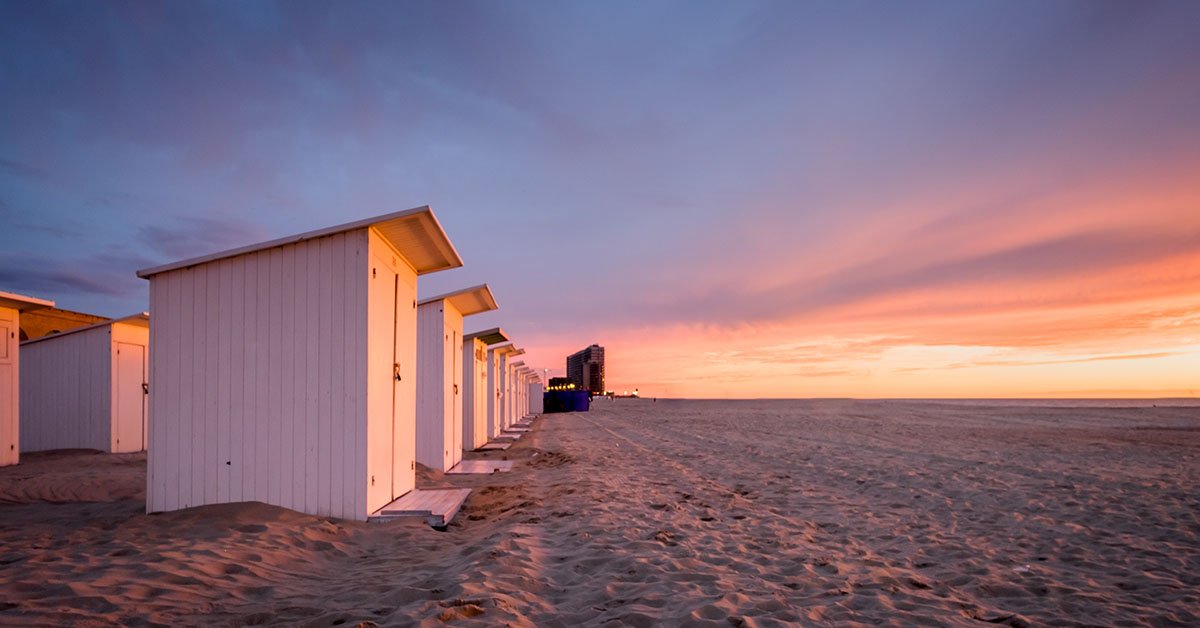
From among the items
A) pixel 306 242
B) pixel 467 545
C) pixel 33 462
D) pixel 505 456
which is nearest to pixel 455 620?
pixel 467 545

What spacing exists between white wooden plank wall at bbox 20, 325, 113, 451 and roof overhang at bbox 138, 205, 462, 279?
399 inches

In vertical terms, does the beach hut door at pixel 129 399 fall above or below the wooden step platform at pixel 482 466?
above

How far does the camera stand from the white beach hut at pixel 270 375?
6270mm

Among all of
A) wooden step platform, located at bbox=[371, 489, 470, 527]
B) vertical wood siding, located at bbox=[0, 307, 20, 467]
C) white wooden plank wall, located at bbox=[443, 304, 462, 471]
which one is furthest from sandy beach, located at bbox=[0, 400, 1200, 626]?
vertical wood siding, located at bbox=[0, 307, 20, 467]

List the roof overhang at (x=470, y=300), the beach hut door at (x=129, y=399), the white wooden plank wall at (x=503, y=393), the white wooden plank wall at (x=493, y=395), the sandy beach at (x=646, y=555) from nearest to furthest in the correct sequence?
the sandy beach at (x=646, y=555), the roof overhang at (x=470, y=300), the beach hut door at (x=129, y=399), the white wooden plank wall at (x=493, y=395), the white wooden plank wall at (x=503, y=393)

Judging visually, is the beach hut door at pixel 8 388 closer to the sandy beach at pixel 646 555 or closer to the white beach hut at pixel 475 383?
the sandy beach at pixel 646 555

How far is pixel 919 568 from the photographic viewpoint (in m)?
4.83

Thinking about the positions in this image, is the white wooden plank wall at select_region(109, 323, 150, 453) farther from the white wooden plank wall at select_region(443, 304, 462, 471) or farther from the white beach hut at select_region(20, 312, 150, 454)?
the white wooden plank wall at select_region(443, 304, 462, 471)

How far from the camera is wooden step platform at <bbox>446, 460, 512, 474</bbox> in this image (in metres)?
11.6

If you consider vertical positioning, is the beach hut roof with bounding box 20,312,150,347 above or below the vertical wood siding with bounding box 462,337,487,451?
above

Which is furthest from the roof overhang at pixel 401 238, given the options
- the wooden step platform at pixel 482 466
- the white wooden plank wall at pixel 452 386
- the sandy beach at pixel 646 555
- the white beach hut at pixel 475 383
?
the white beach hut at pixel 475 383

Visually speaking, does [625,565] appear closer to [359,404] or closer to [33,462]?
[359,404]

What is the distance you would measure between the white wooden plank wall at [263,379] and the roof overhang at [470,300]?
4666 millimetres

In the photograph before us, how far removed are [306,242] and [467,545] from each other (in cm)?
343
